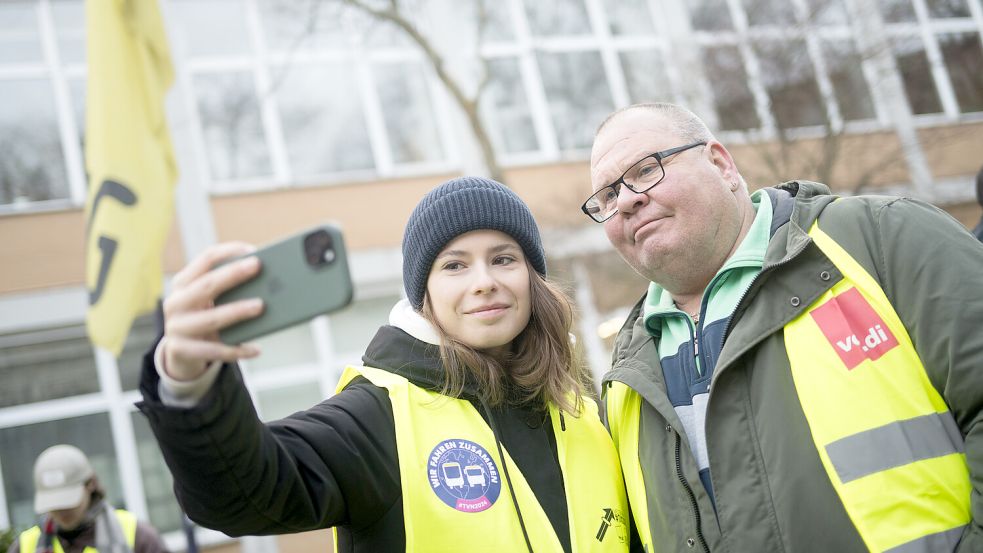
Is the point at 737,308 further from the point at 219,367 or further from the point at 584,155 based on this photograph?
the point at 584,155

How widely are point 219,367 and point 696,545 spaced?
1.41 meters

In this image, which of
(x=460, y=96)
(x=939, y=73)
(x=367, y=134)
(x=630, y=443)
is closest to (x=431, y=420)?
(x=630, y=443)

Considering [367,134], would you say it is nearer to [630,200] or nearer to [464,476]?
[630,200]

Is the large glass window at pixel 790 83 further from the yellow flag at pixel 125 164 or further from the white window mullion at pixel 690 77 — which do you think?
the yellow flag at pixel 125 164

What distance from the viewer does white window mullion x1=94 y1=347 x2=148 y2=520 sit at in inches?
415

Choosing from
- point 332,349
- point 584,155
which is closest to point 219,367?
point 332,349

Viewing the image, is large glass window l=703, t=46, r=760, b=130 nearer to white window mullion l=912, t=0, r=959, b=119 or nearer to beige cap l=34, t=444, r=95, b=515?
white window mullion l=912, t=0, r=959, b=119

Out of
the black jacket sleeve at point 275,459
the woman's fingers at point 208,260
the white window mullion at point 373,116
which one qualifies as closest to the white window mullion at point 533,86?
the white window mullion at point 373,116

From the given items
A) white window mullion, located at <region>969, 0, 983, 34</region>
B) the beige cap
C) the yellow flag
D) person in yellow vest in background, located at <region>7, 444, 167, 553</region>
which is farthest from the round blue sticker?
white window mullion, located at <region>969, 0, 983, 34</region>

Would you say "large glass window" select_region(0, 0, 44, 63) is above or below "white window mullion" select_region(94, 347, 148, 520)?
above

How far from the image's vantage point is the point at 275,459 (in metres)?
1.64

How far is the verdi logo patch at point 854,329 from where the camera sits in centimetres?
214

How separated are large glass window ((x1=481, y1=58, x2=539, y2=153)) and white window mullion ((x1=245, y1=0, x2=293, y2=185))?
3120 mm

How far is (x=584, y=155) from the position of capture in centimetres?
1333
